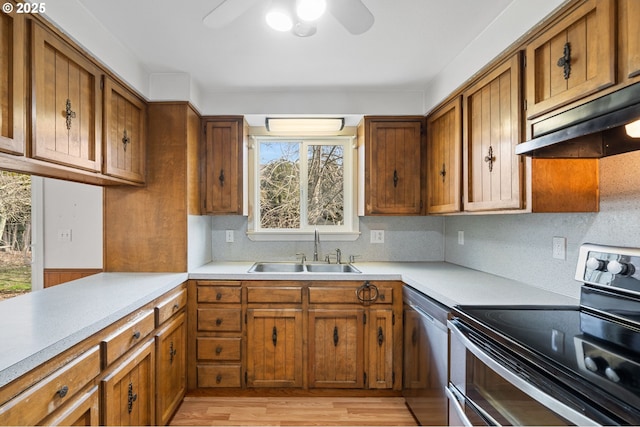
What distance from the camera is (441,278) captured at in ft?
7.04

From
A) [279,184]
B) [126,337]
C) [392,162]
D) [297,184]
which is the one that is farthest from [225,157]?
[126,337]

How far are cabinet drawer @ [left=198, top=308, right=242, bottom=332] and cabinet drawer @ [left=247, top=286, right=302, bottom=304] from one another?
151 mm

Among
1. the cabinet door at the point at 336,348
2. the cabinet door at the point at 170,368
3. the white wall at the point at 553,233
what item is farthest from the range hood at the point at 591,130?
the cabinet door at the point at 170,368

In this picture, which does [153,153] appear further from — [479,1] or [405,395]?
[405,395]

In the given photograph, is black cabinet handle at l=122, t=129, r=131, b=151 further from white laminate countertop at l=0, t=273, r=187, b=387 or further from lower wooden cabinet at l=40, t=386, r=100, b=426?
lower wooden cabinet at l=40, t=386, r=100, b=426

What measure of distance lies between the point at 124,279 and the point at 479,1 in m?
2.51

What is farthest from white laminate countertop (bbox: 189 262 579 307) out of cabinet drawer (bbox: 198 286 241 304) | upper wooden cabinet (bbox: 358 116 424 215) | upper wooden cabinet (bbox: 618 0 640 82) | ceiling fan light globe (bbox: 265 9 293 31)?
ceiling fan light globe (bbox: 265 9 293 31)

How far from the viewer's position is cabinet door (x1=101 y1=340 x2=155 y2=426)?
1369 mm

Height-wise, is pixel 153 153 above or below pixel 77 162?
above

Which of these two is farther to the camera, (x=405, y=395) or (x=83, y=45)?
(x=405, y=395)

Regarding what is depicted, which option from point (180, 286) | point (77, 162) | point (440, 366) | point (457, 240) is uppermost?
point (77, 162)

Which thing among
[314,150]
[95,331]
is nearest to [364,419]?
[95,331]

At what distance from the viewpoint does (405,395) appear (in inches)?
89.8

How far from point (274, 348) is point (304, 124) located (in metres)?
1.79
